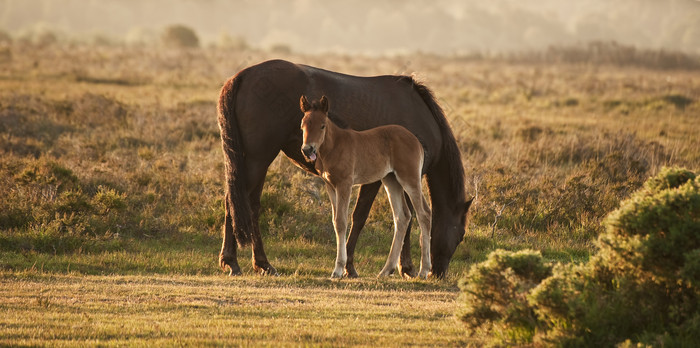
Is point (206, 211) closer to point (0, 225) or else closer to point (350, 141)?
point (0, 225)

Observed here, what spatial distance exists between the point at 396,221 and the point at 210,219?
389 centimetres

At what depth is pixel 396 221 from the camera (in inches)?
393

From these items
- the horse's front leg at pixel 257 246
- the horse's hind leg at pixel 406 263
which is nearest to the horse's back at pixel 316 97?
the horse's front leg at pixel 257 246

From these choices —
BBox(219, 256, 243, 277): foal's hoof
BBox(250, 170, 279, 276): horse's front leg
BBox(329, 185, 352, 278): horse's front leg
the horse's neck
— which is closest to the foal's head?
the horse's neck

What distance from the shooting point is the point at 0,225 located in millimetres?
11633

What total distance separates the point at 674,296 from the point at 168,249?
25.2 feet

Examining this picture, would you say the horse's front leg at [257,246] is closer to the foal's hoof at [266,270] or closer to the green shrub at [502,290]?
the foal's hoof at [266,270]

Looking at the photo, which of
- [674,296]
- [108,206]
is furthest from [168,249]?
[674,296]

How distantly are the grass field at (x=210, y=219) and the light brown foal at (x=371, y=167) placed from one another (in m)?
0.64

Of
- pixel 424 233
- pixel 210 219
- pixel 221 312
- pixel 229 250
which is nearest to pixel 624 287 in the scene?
pixel 221 312

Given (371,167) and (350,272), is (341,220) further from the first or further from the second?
(350,272)

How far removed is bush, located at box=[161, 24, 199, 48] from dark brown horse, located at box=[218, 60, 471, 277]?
7041 cm

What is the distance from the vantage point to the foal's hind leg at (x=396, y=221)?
991cm

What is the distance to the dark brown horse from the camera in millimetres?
9617
